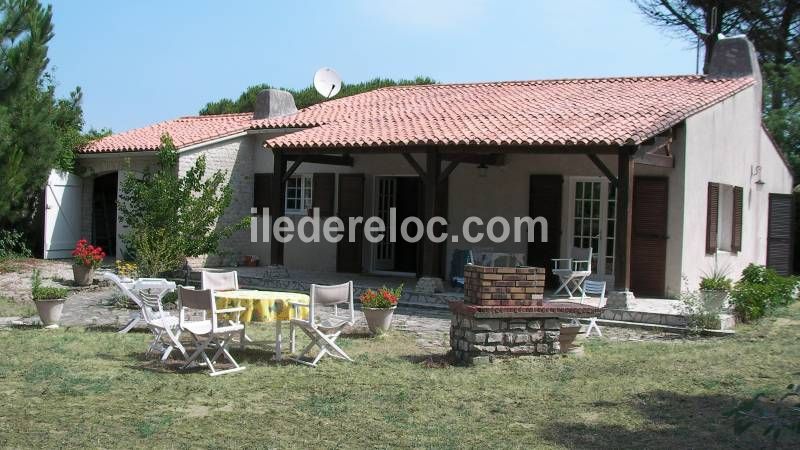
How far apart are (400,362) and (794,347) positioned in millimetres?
4625

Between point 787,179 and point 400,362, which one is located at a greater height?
point 787,179

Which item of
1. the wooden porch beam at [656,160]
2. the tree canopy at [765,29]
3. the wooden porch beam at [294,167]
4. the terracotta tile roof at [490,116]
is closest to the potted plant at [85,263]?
the terracotta tile roof at [490,116]

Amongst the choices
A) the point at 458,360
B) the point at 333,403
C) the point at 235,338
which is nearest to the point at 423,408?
the point at 333,403

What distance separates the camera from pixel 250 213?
706 inches

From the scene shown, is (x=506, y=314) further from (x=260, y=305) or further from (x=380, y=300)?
(x=260, y=305)

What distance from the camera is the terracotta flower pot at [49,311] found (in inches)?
398

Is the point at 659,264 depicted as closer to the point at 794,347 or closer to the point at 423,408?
the point at 794,347

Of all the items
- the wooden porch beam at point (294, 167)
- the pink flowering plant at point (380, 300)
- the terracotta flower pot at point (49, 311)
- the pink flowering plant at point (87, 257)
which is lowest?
the terracotta flower pot at point (49, 311)

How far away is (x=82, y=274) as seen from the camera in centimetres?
1449

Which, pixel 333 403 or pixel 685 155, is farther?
pixel 685 155

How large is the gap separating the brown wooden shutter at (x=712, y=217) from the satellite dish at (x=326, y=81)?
10.3 meters

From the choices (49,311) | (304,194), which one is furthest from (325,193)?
(49,311)

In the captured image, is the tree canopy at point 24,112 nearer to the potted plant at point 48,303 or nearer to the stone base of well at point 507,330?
the potted plant at point 48,303

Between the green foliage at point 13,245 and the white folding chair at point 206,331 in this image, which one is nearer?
the white folding chair at point 206,331
